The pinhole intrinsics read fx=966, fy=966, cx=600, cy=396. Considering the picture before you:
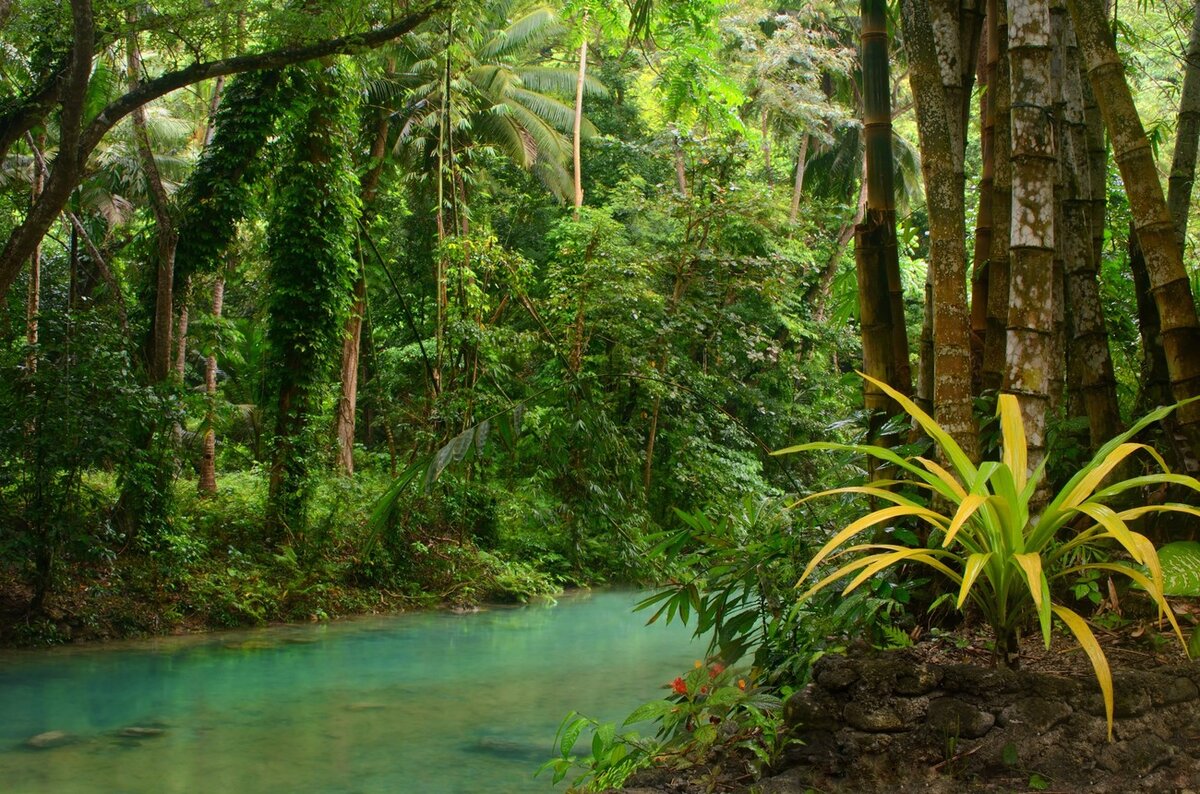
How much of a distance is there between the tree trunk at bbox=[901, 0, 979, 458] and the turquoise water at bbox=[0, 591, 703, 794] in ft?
8.60

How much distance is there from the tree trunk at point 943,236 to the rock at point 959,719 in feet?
2.34

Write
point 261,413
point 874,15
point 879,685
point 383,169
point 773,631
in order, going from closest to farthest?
point 879,685, point 773,631, point 874,15, point 261,413, point 383,169

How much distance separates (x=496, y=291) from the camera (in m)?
12.5

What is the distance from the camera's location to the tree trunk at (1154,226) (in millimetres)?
2619

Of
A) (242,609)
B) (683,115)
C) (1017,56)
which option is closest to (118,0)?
(683,115)

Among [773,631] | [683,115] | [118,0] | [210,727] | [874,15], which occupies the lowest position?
[210,727]

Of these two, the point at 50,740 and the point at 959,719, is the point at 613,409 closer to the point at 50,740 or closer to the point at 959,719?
the point at 50,740

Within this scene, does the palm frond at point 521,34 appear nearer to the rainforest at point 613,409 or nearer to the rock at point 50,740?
the rainforest at point 613,409

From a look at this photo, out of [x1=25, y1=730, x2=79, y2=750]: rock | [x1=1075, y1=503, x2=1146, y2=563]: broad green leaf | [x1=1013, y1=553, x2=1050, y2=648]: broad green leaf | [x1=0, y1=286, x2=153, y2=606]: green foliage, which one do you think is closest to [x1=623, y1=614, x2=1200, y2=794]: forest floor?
[x1=1013, y1=553, x2=1050, y2=648]: broad green leaf

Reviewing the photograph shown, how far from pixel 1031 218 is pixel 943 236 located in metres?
0.33

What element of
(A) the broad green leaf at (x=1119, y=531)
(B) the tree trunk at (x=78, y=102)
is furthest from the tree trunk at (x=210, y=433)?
(A) the broad green leaf at (x=1119, y=531)

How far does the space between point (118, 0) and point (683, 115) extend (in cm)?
436

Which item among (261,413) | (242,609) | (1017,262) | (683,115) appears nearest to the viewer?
(1017,262)

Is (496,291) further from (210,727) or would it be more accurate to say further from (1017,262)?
(1017,262)
